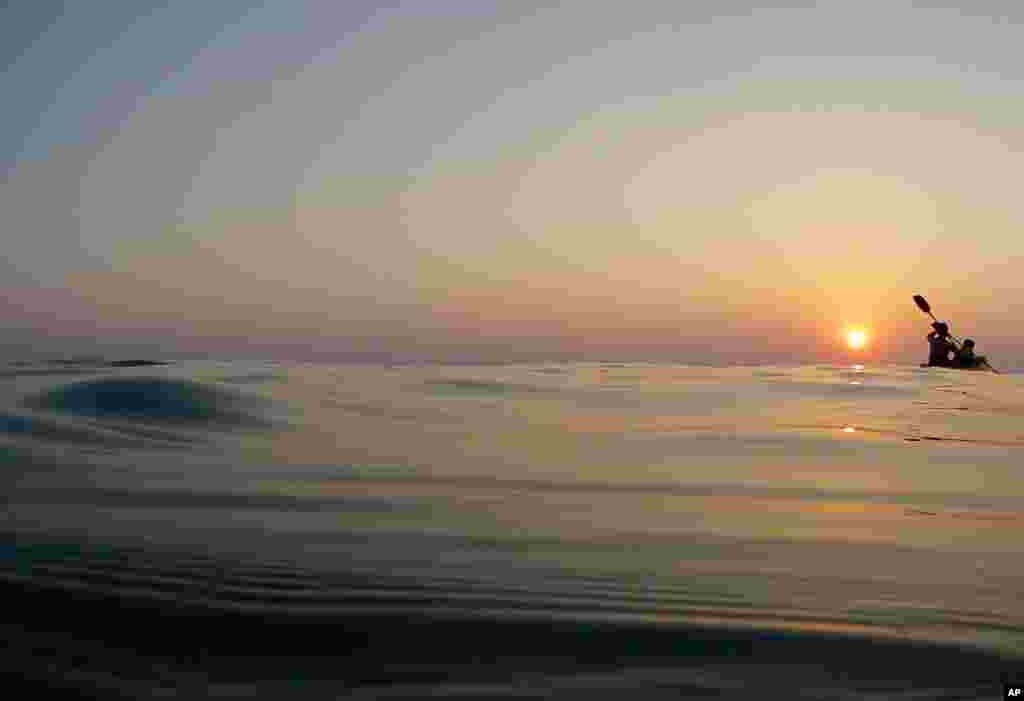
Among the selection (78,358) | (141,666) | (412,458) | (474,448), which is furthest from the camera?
(78,358)

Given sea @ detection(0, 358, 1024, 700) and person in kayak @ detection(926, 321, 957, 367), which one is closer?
sea @ detection(0, 358, 1024, 700)

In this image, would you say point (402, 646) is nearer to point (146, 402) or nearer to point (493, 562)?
point (493, 562)

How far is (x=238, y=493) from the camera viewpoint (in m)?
4.12

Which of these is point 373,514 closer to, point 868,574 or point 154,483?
point 154,483

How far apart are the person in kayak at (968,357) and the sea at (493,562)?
20339 mm

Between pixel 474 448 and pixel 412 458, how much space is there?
707 mm

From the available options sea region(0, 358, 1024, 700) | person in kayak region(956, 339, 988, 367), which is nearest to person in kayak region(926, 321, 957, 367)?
person in kayak region(956, 339, 988, 367)

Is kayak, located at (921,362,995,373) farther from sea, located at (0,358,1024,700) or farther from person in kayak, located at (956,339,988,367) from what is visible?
sea, located at (0,358,1024,700)

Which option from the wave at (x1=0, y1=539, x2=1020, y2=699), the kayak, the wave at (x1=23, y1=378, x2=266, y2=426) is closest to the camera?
the wave at (x1=0, y1=539, x2=1020, y2=699)

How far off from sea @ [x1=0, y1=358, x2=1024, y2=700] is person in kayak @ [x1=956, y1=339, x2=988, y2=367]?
2034cm

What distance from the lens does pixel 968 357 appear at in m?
25.6

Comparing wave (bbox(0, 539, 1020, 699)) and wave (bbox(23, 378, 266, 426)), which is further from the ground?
wave (bbox(23, 378, 266, 426))

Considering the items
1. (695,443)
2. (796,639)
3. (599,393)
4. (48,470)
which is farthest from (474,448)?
(599,393)

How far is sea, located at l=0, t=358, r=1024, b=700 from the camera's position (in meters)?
1.95
